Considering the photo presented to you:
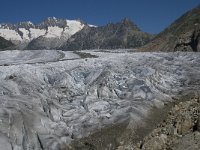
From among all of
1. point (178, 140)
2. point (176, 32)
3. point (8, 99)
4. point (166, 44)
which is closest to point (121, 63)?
point (8, 99)

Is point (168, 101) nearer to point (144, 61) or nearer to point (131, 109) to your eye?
point (131, 109)

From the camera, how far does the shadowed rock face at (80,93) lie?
23.6 metres

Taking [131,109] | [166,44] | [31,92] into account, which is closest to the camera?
[131,109]

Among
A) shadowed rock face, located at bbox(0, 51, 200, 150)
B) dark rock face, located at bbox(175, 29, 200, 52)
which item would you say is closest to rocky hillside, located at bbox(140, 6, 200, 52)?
dark rock face, located at bbox(175, 29, 200, 52)

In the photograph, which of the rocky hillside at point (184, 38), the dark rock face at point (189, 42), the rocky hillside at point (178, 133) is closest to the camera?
the rocky hillside at point (178, 133)

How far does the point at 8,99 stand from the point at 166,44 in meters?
38.1

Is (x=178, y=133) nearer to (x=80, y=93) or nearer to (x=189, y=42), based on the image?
(x=80, y=93)

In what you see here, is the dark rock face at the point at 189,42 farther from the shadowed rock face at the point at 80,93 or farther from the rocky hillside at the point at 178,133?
the rocky hillside at the point at 178,133

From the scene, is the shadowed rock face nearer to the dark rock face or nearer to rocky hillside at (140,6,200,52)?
the dark rock face

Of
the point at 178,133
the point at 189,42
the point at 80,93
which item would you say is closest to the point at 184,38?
the point at 189,42

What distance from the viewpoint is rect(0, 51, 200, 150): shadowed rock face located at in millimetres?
23597

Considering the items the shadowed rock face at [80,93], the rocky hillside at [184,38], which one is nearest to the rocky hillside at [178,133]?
the shadowed rock face at [80,93]

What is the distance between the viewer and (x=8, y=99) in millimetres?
25625

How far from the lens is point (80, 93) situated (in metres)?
28.8
